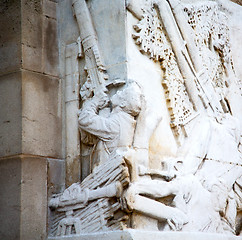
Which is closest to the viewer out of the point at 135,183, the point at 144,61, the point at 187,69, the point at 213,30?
the point at 135,183

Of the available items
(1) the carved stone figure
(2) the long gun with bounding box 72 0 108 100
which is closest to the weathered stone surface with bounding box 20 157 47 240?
(1) the carved stone figure

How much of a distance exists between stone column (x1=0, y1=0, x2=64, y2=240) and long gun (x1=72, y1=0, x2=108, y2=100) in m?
0.40

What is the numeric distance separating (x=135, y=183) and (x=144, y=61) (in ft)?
4.47

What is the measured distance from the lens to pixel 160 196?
614 centimetres

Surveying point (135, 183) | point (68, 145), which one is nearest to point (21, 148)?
point (68, 145)

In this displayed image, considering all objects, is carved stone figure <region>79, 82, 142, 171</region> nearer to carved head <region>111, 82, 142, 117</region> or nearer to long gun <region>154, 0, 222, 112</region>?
carved head <region>111, 82, 142, 117</region>

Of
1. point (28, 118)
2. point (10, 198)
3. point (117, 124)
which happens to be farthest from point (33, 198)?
point (117, 124)

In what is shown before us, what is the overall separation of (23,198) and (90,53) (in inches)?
66.4

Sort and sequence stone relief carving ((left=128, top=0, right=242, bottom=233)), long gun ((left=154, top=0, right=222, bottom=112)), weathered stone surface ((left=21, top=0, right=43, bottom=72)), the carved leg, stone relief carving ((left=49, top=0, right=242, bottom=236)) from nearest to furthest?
the carved leg, stone relief carving ((left=49, top=0, right=242, bottom=236)), stone relief carving ((left=128, top=0, right=242, bottom=233)), weathered stone surface ((left=21, top=0, right=43, bottom=72)), long gun ((left=154, top=0, right=222, bottom=112))

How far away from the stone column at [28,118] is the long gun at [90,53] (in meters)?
0.40

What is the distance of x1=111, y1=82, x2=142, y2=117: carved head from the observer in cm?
616

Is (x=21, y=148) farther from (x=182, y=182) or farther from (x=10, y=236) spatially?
(x=182, y=182)

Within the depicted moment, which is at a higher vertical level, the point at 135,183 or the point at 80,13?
the point at 80,13

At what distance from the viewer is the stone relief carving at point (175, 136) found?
6.03 m
